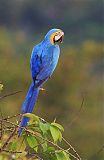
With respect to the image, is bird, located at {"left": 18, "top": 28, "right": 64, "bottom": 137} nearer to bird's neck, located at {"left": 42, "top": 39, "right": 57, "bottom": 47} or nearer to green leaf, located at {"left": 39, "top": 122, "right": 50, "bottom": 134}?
bird's neck, located at {"left": 42, "top": 39, "right": 57, "bottom": 47}

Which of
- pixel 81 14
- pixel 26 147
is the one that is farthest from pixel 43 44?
pixel 81 14

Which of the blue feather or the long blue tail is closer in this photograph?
the long blue tail

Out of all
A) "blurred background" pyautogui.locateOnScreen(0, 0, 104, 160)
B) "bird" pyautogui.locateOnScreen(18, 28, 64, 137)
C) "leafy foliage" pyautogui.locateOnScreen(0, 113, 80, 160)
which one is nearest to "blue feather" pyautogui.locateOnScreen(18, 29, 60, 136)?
"bird" pyautogui.locateOnScreen(18, 28, 64, 137)

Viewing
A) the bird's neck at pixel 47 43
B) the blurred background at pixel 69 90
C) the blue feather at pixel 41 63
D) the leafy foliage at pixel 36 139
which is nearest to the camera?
the leafy foliage at pixel 36 139

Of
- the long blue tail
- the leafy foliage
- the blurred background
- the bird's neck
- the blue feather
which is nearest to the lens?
the leafy foliage

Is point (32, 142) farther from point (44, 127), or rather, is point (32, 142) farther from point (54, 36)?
point (54, 36)

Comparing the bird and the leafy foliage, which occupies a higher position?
the bird

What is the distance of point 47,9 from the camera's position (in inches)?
1414

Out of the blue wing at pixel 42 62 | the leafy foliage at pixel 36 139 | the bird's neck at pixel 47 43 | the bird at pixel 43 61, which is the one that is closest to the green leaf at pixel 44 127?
the leafy foliage at pixel 36 139

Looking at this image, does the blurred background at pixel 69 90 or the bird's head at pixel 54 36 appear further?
the blurred background at pixel 69 90

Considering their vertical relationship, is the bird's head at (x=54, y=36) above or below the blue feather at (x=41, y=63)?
above

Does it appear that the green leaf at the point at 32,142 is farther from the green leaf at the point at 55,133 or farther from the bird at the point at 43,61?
the bird at the point at 43,61

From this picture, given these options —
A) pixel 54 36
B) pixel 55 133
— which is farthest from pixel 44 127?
pixel 54 36

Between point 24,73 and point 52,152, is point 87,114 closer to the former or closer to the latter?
point 24,73
